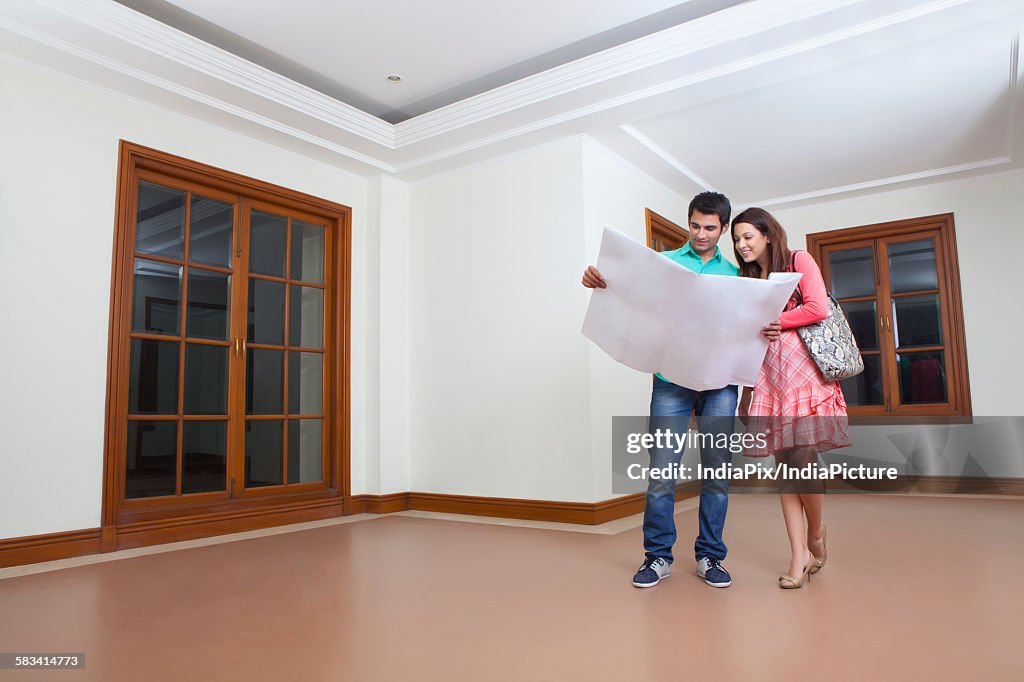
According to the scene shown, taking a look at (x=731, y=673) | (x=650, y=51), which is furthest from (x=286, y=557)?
(x=650, y=51)

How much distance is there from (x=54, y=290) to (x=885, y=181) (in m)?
5.40

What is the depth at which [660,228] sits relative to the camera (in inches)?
194

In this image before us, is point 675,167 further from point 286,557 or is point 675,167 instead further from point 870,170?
point 286,557

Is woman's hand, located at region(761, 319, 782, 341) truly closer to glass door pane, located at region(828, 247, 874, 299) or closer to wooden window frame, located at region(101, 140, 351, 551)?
wooden window frame, located at region(101, 140, 351, 551)

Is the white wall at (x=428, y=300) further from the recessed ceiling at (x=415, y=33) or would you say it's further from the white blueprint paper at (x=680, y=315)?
the white blueprint paper at (x=680, y=315)

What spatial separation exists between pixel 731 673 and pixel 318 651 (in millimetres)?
1002

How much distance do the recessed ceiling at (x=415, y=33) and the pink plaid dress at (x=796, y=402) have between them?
5.90 ft

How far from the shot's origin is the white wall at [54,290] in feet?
9.62

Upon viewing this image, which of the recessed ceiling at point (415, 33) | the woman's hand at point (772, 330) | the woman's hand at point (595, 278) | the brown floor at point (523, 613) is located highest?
the recessed ceiling at point (415, 33)

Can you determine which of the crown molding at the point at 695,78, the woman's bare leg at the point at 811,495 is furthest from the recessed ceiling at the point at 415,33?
the woman's bare leg at the point at 811,495

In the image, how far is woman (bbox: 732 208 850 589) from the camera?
211cm

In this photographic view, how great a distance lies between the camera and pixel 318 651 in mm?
1745

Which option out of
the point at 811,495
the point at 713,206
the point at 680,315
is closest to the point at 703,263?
the point at 713,206

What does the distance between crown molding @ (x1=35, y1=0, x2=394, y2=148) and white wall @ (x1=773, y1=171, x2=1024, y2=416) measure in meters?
4.19
